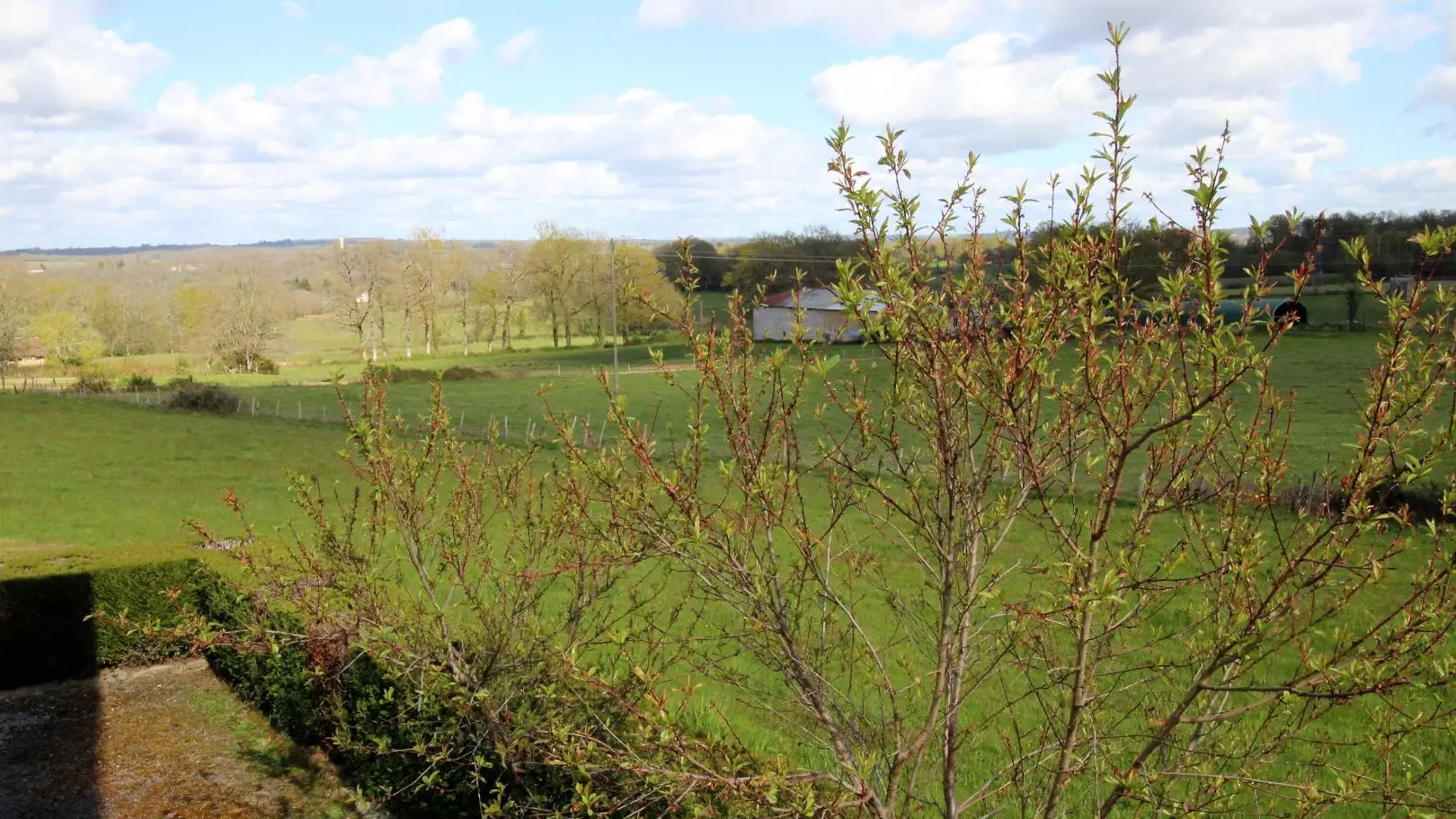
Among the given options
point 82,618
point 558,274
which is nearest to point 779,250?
point 558,274

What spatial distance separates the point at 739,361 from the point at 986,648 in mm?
1514

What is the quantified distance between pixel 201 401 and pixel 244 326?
28.1m

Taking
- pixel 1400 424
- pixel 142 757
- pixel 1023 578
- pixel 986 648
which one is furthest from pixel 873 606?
pixel 1400 424

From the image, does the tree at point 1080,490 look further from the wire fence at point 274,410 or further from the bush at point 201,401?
the bush at point 201,401

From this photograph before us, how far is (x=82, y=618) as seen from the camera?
10625 millimetres

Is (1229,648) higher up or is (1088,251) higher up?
(1088,251)

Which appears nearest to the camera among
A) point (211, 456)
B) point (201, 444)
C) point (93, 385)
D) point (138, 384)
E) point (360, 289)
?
point (211, 456)

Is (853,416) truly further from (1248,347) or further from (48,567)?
(48,567)

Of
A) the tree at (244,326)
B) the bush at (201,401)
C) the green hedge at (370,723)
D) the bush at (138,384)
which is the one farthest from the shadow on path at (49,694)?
the tree at (244,326)

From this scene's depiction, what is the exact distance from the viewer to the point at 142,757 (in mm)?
8586

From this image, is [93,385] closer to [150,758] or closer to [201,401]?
[201,401]

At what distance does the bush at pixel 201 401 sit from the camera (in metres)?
34.3

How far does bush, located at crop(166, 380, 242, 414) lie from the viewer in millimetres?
34281

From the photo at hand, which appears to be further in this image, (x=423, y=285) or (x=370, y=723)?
(x=423, y=285)
